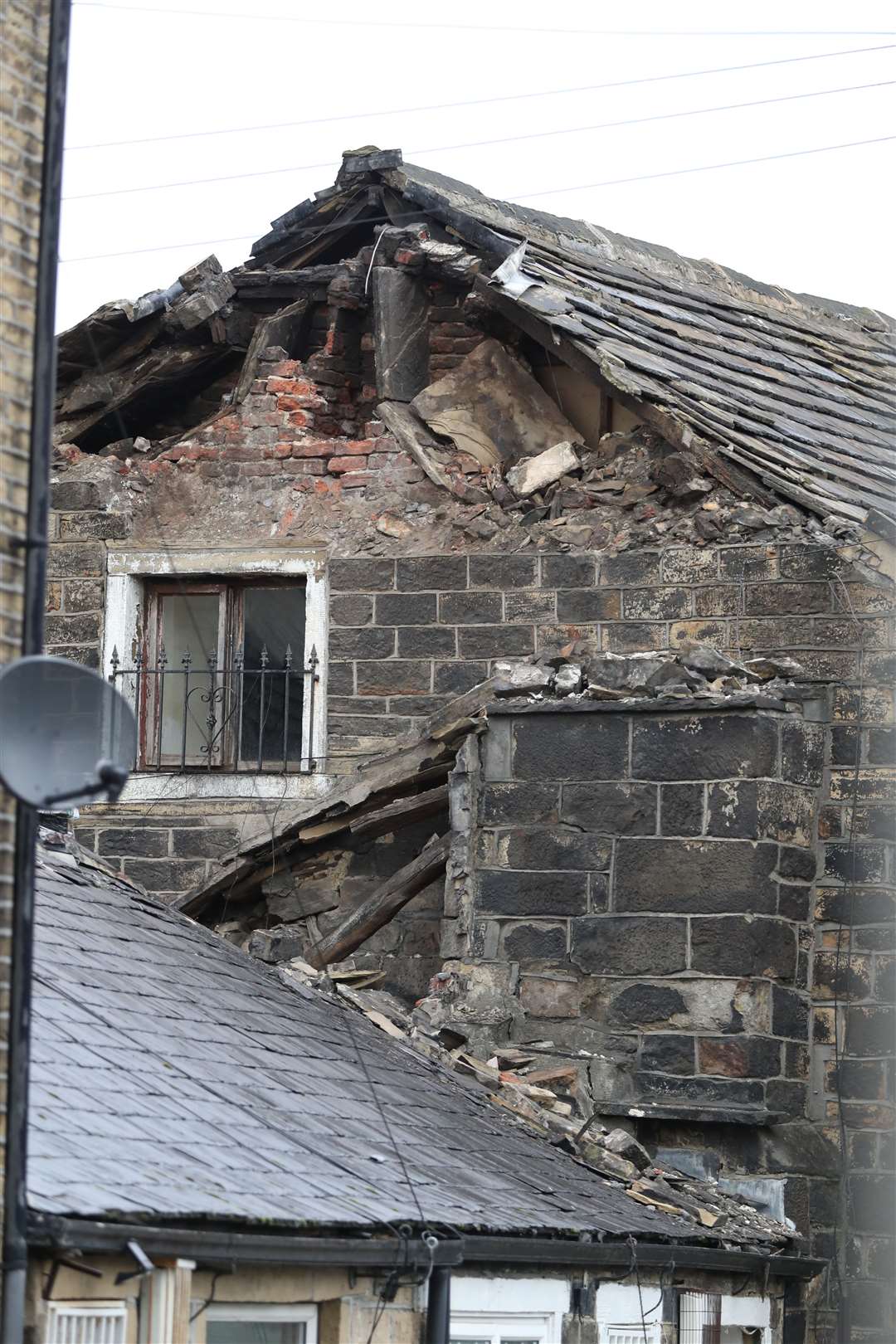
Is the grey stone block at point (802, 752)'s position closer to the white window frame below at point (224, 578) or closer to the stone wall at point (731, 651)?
the stone wall at point (731, 651)

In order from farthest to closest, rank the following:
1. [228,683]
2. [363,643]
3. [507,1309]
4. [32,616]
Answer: [228,683], [363,643], [507,1309], [32,616]

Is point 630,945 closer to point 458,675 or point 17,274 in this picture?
point 458,675

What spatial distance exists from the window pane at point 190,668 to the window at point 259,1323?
6324 millimetres

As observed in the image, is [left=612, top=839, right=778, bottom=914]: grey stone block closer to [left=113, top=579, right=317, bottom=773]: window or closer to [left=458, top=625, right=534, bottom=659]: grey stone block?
[left=458, top=625, right=534, bottom=659]: grey stone block

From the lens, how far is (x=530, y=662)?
11977mm

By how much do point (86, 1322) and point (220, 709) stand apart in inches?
290

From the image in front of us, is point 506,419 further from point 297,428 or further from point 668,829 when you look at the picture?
point 668,829

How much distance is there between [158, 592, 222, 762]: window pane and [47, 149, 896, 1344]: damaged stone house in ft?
0.08

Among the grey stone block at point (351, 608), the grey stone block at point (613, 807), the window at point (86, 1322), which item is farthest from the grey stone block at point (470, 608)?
the window at point (86, 1322)

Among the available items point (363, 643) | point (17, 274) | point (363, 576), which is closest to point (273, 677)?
point (363, 643)

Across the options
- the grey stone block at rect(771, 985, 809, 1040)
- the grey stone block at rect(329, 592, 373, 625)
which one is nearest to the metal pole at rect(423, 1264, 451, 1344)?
the grey stone block at rect(771, 985, 809, 1040)

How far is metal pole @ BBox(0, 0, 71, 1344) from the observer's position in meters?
6.01

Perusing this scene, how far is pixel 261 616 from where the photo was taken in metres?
13.8

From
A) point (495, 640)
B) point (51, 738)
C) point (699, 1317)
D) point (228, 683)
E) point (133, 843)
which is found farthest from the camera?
point (228, 683)
